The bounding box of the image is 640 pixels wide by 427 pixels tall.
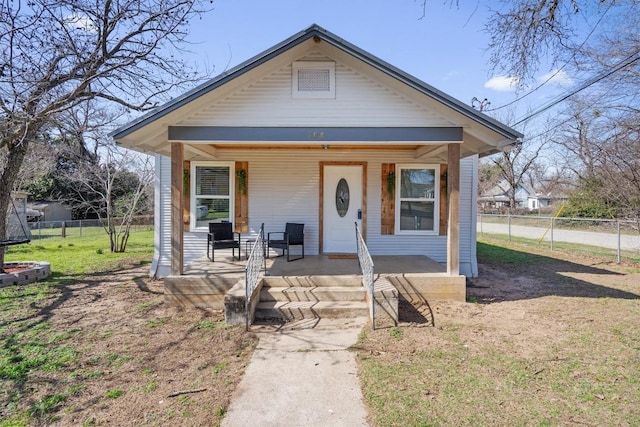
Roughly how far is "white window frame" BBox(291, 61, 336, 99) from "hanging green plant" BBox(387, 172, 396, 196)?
2.87m

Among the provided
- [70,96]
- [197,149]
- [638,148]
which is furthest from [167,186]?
[638,148]

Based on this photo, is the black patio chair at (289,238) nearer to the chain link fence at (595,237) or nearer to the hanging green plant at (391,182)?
the hanging green plant at (391,182)

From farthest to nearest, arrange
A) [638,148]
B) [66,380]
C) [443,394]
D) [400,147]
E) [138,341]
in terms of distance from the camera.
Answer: [638,148]
[400,147]
[138,341]
[66,380]
[443,394]

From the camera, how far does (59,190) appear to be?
26594mm

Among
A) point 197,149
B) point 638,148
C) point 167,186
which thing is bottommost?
point 167,186

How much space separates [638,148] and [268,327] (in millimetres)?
12128

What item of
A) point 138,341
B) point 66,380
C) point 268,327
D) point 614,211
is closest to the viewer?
point 66,380

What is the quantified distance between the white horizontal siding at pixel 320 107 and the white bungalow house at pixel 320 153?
17mm

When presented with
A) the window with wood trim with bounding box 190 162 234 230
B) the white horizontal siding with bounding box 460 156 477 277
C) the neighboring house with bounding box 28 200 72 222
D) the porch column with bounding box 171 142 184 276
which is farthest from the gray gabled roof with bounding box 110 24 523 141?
the neighboring house with bounding box 28 200 72 222

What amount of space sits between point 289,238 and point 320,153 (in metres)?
2.19

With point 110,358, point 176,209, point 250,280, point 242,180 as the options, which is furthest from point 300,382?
point 242,180

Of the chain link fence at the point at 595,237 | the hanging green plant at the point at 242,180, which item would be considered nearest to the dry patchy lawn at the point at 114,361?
the hanging green plant at the point at 242,180

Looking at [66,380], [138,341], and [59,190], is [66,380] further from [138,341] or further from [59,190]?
[59,190]

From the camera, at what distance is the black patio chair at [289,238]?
7.41 metres
